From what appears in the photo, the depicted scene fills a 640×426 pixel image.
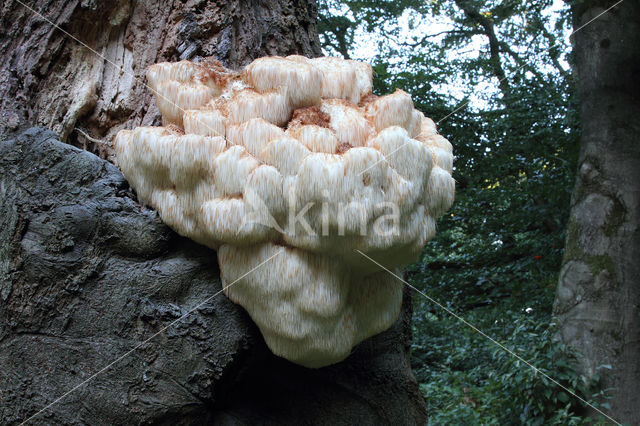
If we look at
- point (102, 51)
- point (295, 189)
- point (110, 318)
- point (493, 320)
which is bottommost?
point (493, 320)

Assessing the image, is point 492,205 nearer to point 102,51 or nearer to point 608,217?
point 608,217

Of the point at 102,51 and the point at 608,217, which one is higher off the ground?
the point at 102,51

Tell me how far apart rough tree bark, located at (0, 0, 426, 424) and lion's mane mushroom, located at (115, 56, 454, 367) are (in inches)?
3.8

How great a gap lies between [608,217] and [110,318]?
3467mm

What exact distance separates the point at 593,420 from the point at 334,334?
119 inches

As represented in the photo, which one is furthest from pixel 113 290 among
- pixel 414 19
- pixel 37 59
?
pixel 414 19

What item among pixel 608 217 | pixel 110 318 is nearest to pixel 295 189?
pixel 110 318

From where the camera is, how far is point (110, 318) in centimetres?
114

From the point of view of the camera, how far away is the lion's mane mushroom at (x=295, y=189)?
3.31ft

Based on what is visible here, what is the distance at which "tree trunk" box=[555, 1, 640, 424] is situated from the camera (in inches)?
134

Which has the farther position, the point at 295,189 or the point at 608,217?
the point at 608,217

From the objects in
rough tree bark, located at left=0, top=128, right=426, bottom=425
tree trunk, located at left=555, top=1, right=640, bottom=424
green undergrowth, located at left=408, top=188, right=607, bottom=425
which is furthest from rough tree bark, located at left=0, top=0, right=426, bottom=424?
tree trunk, located at left=555, top=1, right=640, bottom=424

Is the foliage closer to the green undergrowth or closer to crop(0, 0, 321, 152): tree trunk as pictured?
the green undergrowth

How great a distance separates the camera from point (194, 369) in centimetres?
112
